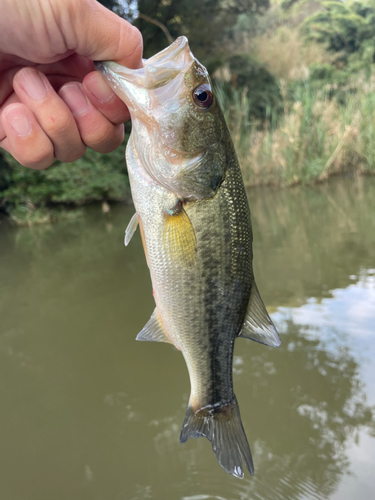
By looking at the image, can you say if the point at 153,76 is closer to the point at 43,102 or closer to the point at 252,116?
the point at 43,102

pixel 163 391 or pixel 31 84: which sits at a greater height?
pixel 31 84

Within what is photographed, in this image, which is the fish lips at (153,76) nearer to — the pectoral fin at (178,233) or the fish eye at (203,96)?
the fish eye at (203,96)

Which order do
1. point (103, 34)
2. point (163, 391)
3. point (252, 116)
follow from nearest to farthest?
point (103, 34), point (163, 391), point (252, 116)

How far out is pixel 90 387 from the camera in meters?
2.13

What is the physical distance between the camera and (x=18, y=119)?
1.41m

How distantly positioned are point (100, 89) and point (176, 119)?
41cm

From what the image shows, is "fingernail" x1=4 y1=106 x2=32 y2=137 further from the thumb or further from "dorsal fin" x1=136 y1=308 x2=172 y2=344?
"dorsal fin" x1=136 y1=308 x2=172 y2=344

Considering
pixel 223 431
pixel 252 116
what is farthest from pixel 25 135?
pixel 252 116

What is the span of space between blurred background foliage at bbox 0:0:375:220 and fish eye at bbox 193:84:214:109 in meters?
2.62

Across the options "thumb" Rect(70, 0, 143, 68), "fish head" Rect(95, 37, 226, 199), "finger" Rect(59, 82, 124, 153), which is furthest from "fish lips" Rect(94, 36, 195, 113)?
"finger" Rect(59, 82, 124, 153)

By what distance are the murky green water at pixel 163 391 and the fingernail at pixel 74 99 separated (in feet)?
5.07

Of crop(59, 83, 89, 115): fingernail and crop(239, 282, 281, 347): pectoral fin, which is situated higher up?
crop(59, 83, 89, 115): fingernail

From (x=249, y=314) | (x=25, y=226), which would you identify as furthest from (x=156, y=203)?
(x=25, y=226)

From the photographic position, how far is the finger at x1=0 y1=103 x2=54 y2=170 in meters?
1.41
